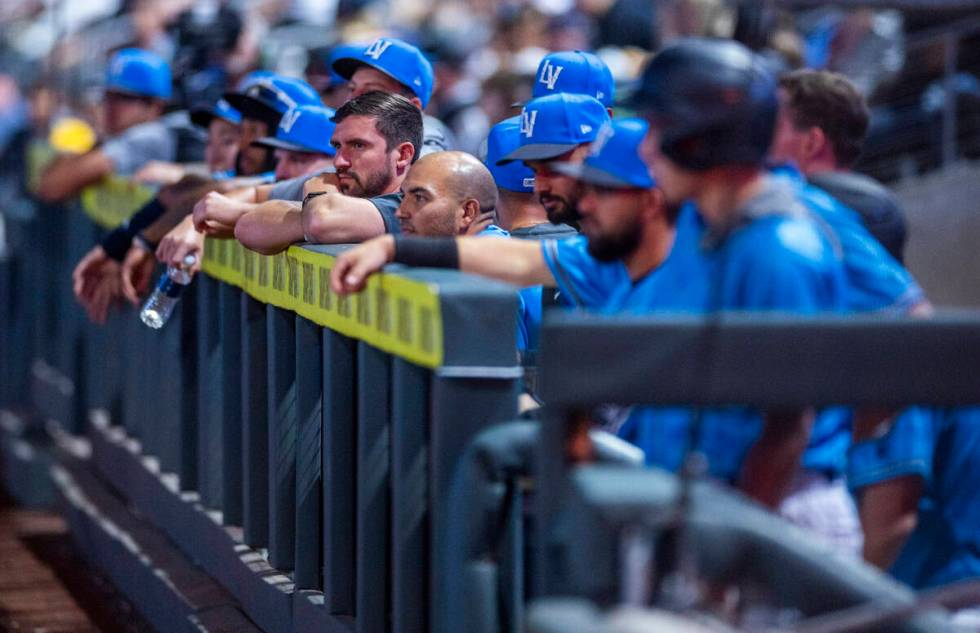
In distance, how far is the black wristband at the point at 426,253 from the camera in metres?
4.76

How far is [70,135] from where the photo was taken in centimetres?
1308

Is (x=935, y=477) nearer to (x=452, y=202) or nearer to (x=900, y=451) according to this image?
(x=900, y=451)

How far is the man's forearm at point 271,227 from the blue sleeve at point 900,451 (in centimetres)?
200

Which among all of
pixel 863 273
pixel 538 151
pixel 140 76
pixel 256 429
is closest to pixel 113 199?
pixel 140 76

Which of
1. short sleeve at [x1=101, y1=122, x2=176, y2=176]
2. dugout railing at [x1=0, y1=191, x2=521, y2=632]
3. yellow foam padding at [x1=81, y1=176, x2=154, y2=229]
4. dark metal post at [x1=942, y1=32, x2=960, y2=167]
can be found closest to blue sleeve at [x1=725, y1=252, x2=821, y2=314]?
dugout railing at [x1=0, y1=191, x2=521, y2=632]

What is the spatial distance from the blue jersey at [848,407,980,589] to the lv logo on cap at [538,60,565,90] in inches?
110

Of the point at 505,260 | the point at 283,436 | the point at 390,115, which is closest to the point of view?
the point at 505,260

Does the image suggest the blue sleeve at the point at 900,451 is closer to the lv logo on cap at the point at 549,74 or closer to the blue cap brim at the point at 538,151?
the blue cap brim at the point at 538,151

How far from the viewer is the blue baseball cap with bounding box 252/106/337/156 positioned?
710cm

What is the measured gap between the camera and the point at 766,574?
11.6 ft

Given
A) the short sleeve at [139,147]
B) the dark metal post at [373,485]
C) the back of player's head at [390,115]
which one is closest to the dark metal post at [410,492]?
the dark metal post at [373,485]

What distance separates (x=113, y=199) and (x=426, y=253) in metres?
4.73

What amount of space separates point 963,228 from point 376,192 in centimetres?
746

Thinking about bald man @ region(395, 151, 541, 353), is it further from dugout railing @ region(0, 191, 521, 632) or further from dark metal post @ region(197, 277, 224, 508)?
dark metal post @ region(197, 277, 224, 508)
